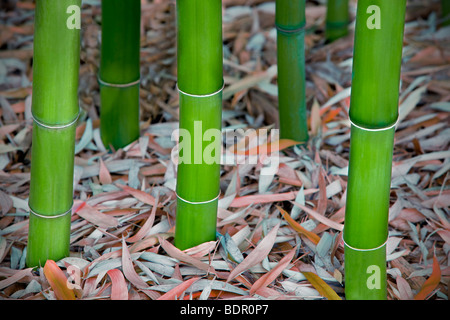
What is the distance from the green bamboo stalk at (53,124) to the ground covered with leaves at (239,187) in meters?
0.05

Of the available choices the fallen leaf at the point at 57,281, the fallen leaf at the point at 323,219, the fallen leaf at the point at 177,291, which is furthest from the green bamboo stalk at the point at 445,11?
the fallen leaf at the point at 57,281

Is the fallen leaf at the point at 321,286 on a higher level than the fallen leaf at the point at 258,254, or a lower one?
lower

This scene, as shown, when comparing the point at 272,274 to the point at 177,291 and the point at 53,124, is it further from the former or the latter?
the point at 53,124

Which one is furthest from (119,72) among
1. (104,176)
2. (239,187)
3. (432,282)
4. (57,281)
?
(432,282)

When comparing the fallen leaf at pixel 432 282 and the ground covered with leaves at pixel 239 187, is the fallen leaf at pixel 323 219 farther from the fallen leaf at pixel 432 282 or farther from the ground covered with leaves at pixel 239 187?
the fallen leaf at pixel 432 282

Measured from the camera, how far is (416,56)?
145cm

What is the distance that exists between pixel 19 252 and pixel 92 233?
0.38 ft

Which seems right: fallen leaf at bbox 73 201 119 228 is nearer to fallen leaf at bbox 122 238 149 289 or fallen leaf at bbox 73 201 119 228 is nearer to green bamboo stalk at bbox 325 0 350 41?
fallen leaf at bbox 122 238 149 289

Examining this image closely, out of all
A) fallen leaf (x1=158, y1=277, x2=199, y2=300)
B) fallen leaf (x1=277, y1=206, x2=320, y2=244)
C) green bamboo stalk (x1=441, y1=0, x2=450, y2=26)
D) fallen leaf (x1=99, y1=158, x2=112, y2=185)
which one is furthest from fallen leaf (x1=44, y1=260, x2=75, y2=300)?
green bamboo stalk (x1=441, y1=0, x2=450, y2=26)

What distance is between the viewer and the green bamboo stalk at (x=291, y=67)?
1066 mm

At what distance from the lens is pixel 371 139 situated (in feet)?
2.51

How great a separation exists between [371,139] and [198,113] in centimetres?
22
